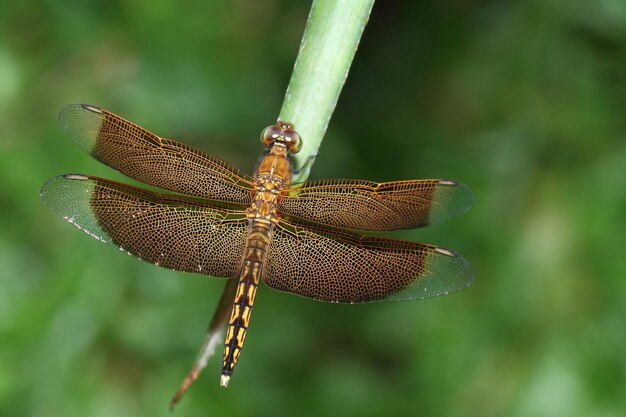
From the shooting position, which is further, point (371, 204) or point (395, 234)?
point (395, 234)

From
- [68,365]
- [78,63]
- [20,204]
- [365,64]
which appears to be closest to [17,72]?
[78,63]

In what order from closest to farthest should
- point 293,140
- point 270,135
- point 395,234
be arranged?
point 293,140 < point 270,135 < point 395,234

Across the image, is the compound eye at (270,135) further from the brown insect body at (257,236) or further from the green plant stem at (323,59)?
the green plant stem at (323,59)

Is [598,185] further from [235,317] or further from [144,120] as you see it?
[144,120]

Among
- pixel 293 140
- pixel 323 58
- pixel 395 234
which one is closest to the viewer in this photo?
pixel 323 58

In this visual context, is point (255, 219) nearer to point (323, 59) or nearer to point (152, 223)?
point (152, 223)

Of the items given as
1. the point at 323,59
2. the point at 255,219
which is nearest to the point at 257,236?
the point at 255,219

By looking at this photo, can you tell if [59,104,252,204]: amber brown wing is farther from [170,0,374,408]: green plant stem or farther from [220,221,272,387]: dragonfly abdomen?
[170,0,374,408]: green plant stem
